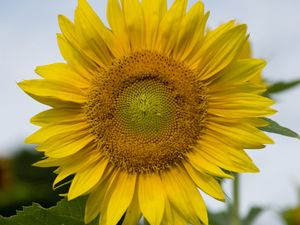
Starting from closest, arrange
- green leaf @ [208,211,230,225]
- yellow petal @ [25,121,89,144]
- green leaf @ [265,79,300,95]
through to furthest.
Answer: yellow petal @ [25,121,89,144] → green leaf @ [265,79,300,95] → green leaf @ [208,211,230,225]

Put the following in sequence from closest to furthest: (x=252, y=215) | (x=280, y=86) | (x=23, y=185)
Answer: (x=280, y=86) → (x=252, y=215) → (x=23, y=185)

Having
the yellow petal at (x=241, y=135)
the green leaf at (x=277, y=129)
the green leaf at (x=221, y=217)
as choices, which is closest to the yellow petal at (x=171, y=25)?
the yellow petal at (x=241, y=135)

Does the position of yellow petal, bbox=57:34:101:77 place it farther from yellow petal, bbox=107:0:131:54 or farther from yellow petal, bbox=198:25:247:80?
yellow petal, bbox=198:25:247:80

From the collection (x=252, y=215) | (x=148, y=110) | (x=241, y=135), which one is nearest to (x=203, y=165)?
(x=241, y=135)

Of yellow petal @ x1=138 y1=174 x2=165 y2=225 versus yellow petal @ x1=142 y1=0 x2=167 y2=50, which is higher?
yellow petal @ x1=142 y1=0 x2=167 y2=50

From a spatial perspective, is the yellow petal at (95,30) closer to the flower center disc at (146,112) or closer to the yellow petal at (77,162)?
the flower center disc at (146,112)

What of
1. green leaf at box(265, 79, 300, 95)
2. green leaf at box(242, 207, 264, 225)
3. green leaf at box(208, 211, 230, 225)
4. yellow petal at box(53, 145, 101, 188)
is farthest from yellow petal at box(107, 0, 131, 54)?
green leaf at box(242, 207, 264, 225)

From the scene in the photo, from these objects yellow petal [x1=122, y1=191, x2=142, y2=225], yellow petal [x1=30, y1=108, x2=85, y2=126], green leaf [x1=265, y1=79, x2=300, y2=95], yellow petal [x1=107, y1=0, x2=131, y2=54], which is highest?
yellow petal [x1=107, y1=0, x2=131, y2=54]

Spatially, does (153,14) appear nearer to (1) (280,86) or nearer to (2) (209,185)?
(2) (209,185)
